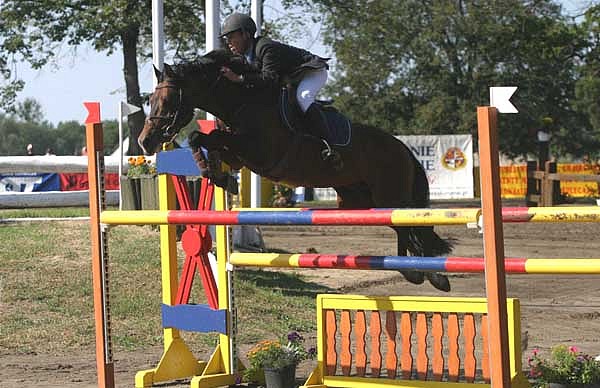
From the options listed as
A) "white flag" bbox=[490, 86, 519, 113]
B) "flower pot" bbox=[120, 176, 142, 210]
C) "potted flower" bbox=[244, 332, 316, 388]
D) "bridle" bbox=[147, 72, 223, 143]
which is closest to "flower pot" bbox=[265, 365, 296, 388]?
"potted flower" bbox=[244, 332, 316, 388]

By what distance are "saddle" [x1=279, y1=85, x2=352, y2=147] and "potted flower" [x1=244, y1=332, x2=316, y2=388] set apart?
3.89 feet

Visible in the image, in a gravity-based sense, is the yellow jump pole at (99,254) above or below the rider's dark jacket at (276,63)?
below

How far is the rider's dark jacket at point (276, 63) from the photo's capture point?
18.4 ft

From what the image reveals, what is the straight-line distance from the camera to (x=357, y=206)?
21.2 feet

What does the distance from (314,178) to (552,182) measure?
13911 mm

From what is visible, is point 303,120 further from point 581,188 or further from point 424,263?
point 581,188

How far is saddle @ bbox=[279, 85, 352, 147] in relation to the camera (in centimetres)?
573

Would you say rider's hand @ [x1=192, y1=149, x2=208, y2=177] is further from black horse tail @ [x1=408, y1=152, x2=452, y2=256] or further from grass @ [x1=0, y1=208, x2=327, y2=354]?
grass @ [x1=0, y1=208, x2=327, y2=354]

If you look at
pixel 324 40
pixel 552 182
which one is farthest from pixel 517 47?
pixel 552 182

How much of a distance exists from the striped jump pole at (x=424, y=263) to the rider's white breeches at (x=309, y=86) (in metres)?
0.94

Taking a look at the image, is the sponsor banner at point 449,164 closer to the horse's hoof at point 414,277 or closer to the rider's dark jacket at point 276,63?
the horse's hoof at point 414,277

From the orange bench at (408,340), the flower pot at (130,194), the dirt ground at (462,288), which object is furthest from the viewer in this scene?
the flower pot at (130,194)

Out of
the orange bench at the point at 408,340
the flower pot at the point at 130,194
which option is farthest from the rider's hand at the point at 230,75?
the flower pot at the point at 130,194

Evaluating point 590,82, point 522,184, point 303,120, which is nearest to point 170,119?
point 303,120
